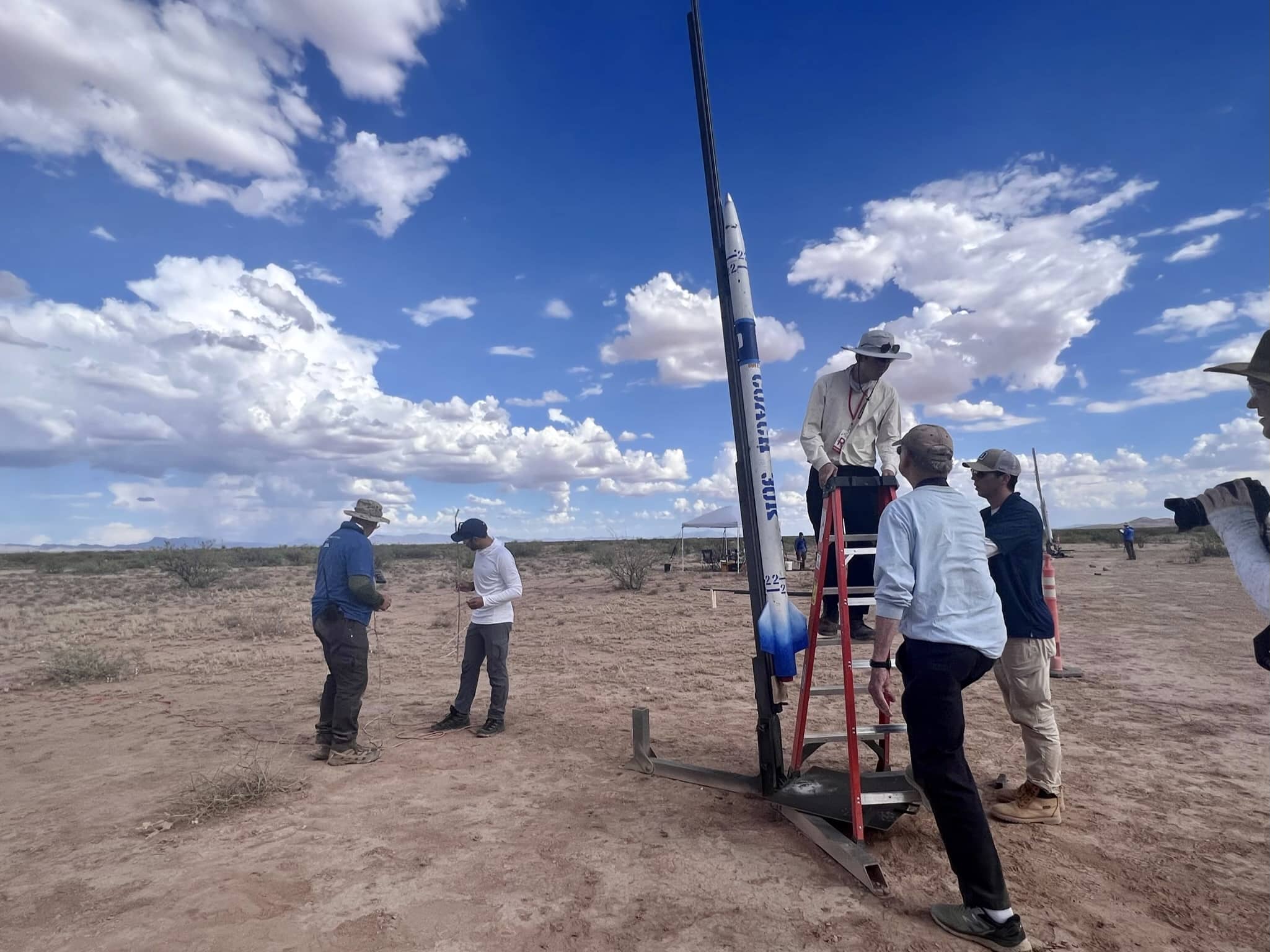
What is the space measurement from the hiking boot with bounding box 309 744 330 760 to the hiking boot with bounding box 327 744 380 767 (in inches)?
Answer: 1.9

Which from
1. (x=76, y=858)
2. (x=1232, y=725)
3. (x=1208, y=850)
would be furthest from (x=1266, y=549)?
(x=76, y=858)

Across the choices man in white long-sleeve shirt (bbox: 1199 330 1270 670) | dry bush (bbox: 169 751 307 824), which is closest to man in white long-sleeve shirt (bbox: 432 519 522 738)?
dry bush (bbox: 169 751 307 824)

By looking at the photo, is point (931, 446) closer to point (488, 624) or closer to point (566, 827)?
point (566, 827)

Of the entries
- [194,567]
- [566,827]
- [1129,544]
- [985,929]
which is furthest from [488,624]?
[1129,544]

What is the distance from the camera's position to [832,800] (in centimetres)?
434

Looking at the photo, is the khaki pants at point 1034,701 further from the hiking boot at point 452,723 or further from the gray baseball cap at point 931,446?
the hiking boot at point 452,723

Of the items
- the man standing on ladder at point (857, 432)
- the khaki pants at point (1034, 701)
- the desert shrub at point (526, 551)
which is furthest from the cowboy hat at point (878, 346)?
the desert shrub at point (526, 551)

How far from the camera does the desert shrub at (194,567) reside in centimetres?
2420

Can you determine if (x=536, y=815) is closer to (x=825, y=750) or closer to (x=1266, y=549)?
(x=825, y=750)

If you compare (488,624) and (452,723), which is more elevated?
(488,624)

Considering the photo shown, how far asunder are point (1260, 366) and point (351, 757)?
6391 millimetres

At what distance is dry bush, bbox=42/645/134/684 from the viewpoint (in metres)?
9.66

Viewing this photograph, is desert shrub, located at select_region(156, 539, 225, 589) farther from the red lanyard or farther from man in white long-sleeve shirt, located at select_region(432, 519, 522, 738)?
the red lanyard

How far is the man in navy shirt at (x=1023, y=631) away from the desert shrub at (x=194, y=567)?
25.7 metres
